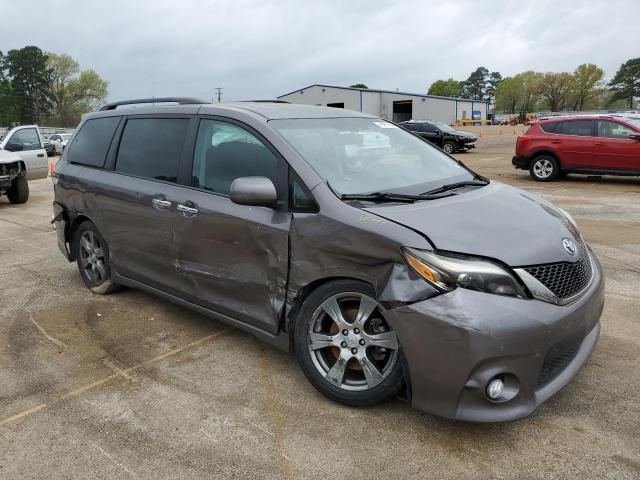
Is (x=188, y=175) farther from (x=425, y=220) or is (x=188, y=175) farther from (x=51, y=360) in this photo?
(x=425, y=220)

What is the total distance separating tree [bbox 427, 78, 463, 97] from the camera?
157225 mm

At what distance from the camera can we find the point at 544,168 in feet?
46.5

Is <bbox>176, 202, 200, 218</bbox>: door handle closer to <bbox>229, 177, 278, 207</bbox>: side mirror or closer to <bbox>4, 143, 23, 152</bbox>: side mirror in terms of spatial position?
<bbox>229, 177, 278, 207</bbox>: side mirror

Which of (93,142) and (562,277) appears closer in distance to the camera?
(562,277)

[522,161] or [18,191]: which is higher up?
[522,161]

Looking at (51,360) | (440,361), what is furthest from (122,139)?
(440,361)

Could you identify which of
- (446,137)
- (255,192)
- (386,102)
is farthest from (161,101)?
(386,102)

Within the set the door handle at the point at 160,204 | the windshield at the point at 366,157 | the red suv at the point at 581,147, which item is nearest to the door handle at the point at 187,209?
the door handle at the point at 160,204

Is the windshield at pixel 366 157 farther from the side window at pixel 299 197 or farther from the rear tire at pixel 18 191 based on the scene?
the rear tire at pixel 18 191

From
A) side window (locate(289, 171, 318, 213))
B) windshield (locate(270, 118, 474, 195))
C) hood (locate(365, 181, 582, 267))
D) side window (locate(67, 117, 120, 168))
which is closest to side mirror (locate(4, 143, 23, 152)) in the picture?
side window (locate(67, 117, 120, 168))

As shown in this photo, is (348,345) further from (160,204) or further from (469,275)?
(160,204)

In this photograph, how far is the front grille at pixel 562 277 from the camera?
9.10 feet

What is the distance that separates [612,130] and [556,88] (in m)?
109

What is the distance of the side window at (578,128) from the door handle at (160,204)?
12.1m
